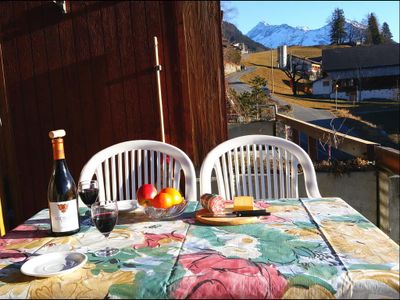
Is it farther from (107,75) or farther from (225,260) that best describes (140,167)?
(107,75)

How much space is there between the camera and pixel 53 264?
3.37ft

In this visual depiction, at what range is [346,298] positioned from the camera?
0.83 m

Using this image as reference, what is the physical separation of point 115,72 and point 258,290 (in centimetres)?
229

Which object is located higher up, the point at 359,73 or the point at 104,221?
the point at 359,73

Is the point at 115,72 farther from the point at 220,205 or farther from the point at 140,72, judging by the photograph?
the point at 220,205

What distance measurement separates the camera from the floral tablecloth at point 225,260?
2.80 feet

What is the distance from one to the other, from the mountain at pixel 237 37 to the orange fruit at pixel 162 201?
2.02m

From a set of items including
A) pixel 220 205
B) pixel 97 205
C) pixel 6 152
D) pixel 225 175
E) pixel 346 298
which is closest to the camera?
pixel 346 298

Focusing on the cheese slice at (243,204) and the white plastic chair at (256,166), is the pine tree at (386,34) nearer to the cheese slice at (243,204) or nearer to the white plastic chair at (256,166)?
the white plastic chair at (256,166)

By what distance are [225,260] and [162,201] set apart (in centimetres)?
42

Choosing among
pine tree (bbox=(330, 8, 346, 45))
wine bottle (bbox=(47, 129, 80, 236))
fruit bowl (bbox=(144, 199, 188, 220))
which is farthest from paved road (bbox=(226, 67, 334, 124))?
wine bottle (bbox=(47, 129, 80, 236))

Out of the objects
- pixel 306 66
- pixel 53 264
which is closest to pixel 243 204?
pixel 53 264

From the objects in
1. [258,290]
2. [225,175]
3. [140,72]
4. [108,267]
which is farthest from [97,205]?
[140,72]

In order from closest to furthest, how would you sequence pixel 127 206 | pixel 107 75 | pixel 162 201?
pixel 162 201, pixel 127 206, pixel 107 75
